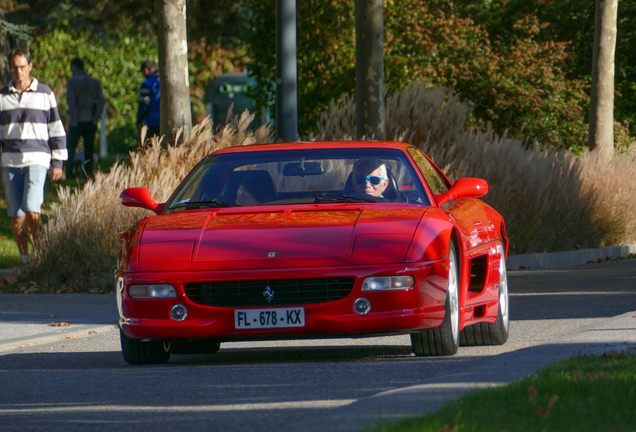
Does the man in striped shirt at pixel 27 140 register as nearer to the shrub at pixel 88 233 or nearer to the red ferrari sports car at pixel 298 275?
the shrub at pixel 88 233

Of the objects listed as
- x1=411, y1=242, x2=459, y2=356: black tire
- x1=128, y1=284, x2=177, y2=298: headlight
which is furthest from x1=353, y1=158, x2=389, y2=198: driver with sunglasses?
x1=128, y1=284, x2=177, y2=298: headlight

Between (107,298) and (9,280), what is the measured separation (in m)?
1.53

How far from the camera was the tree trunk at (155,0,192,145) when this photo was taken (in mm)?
14781

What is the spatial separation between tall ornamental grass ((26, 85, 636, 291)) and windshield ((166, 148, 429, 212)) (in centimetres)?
459

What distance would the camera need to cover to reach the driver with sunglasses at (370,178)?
8.05m

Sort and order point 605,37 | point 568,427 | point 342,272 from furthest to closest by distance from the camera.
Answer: point 605,37
point 342,272
point 568,427

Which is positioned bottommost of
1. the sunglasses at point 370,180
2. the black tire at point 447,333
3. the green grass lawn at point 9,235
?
the green grass lawn at point 9,235

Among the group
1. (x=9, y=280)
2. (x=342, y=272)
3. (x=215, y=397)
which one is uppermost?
(x=342, y=272)

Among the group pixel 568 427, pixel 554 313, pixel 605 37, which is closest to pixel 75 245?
pixel 554 313

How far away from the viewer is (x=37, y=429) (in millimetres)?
5531

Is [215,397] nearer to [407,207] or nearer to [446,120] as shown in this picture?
[407,207]

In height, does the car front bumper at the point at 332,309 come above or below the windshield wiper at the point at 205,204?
below

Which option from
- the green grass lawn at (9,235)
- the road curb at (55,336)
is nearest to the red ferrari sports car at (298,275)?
the road curb at (55,336)

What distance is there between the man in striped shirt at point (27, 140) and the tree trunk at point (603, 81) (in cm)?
1348
